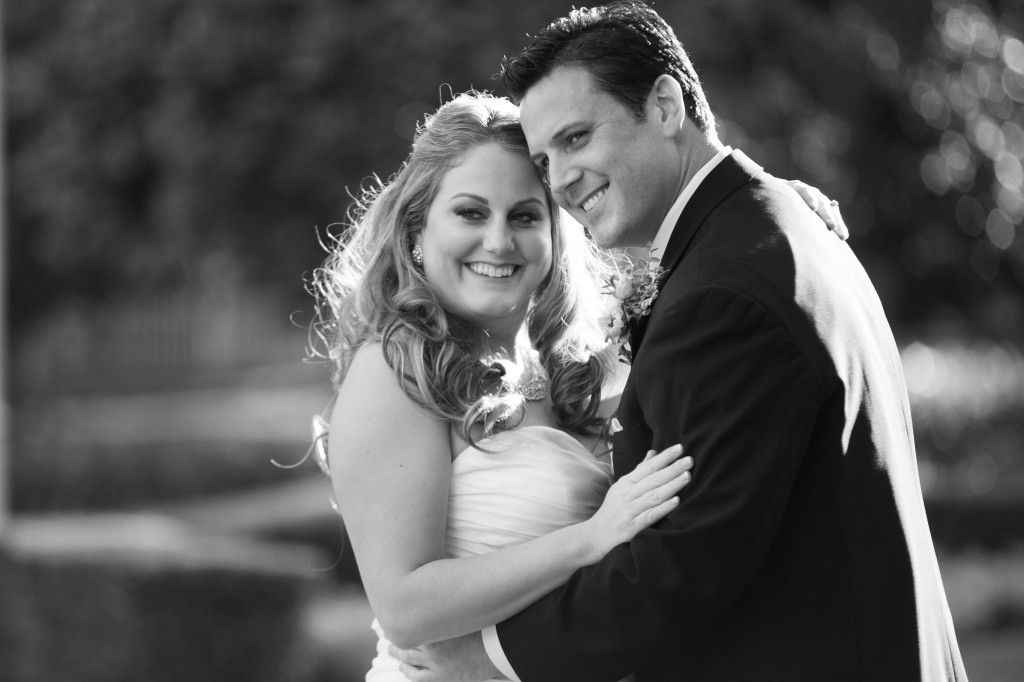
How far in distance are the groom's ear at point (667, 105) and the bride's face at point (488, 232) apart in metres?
0.53

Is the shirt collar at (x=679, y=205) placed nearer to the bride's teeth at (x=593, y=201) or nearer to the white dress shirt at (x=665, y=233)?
the white dress shirt at (x=665, y=233)

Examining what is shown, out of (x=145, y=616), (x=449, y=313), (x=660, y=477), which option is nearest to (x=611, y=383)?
(x=449, y=313)

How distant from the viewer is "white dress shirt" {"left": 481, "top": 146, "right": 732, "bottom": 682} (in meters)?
2.90

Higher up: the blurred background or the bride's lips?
the blurred background

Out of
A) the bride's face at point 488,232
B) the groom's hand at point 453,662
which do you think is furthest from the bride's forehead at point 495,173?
the groom's hand at point 453,662

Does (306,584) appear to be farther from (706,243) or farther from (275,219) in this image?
(706,243)

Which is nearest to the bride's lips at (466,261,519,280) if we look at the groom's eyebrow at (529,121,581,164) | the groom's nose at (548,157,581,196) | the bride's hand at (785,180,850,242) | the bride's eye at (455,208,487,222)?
the bride's eye at (455,208,487,222)

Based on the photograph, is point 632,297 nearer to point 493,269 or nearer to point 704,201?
point 704,201

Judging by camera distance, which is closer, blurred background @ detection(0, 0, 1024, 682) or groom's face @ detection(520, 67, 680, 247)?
groom's face @ detection(520, 67, 680, 247)

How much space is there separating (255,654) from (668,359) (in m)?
5.53

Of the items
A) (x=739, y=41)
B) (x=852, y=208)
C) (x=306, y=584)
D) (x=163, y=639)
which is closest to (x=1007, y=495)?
(x=852, y=208)

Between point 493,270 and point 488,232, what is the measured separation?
10 cm

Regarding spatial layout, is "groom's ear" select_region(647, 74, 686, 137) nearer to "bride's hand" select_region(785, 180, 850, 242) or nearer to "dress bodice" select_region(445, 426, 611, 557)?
"bride's hand" select_region(785, 180, 850, 242)

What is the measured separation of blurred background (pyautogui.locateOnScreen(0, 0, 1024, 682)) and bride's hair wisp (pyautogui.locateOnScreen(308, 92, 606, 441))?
Result: 403 cm
